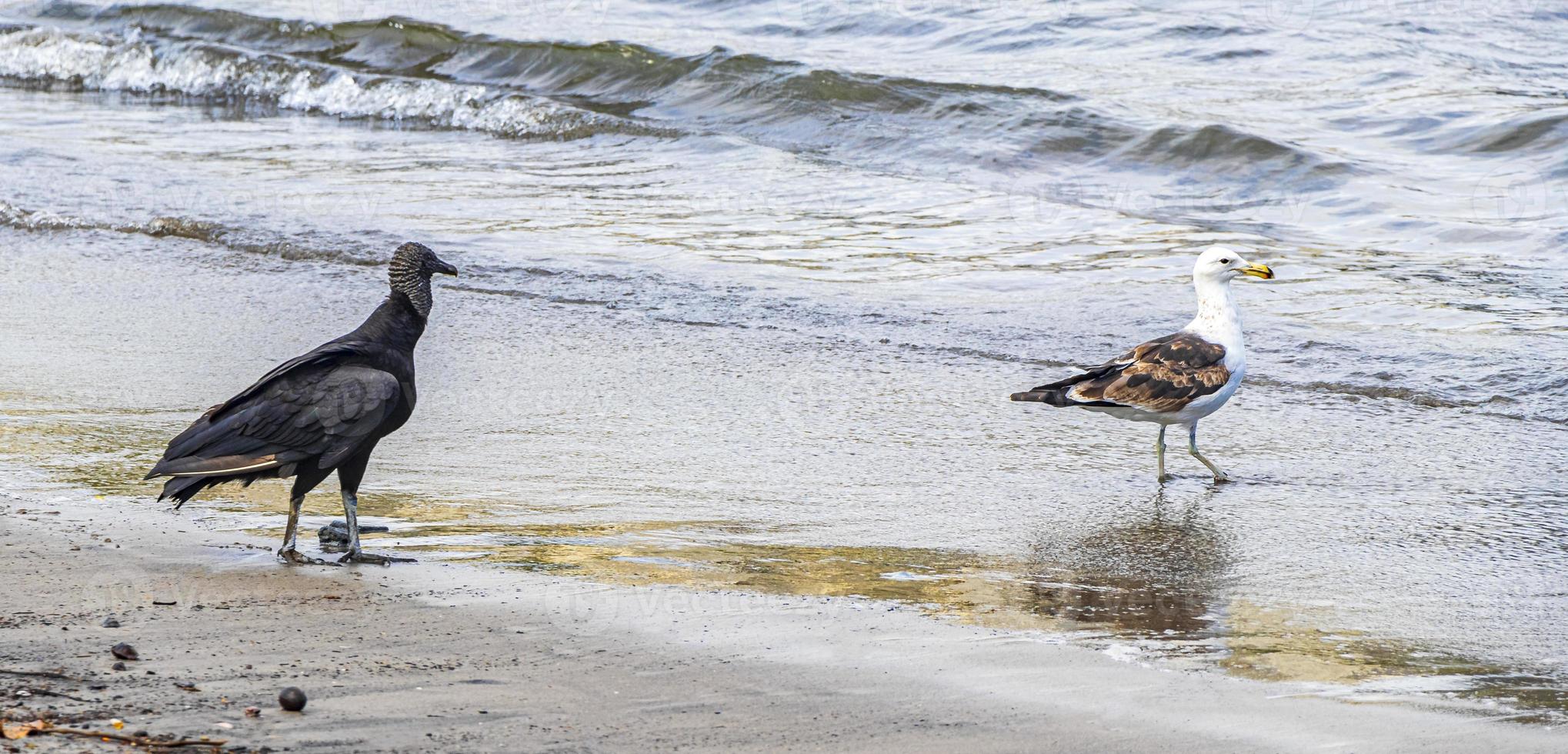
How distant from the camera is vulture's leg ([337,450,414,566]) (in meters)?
4.73

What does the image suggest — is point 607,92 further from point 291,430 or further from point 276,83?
point 291,430

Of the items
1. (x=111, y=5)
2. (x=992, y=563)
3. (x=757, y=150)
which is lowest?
(x=992, y=563)

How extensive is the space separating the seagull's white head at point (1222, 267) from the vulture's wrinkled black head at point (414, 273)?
319 cm

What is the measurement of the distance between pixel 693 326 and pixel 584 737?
5.18 metres

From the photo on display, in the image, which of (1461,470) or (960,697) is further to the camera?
(1461,470)

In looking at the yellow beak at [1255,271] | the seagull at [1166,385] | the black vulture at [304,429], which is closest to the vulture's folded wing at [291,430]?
the black vulture at [304,429]

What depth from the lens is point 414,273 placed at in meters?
5.07

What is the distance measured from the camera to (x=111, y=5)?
23047mm

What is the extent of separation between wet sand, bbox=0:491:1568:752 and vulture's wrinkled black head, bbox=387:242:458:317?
902 millimetres

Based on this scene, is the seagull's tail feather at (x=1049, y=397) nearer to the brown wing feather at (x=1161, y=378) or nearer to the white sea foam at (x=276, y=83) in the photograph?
the brown wing feather at (x=1161, y=378)

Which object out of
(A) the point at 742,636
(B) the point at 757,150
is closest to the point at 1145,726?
(A) the point at 742,636

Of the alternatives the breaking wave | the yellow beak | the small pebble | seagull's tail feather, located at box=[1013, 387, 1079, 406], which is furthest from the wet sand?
the breaking wave

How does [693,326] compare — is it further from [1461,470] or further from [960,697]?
[960,697]

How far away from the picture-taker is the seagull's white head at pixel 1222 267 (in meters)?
6.64
